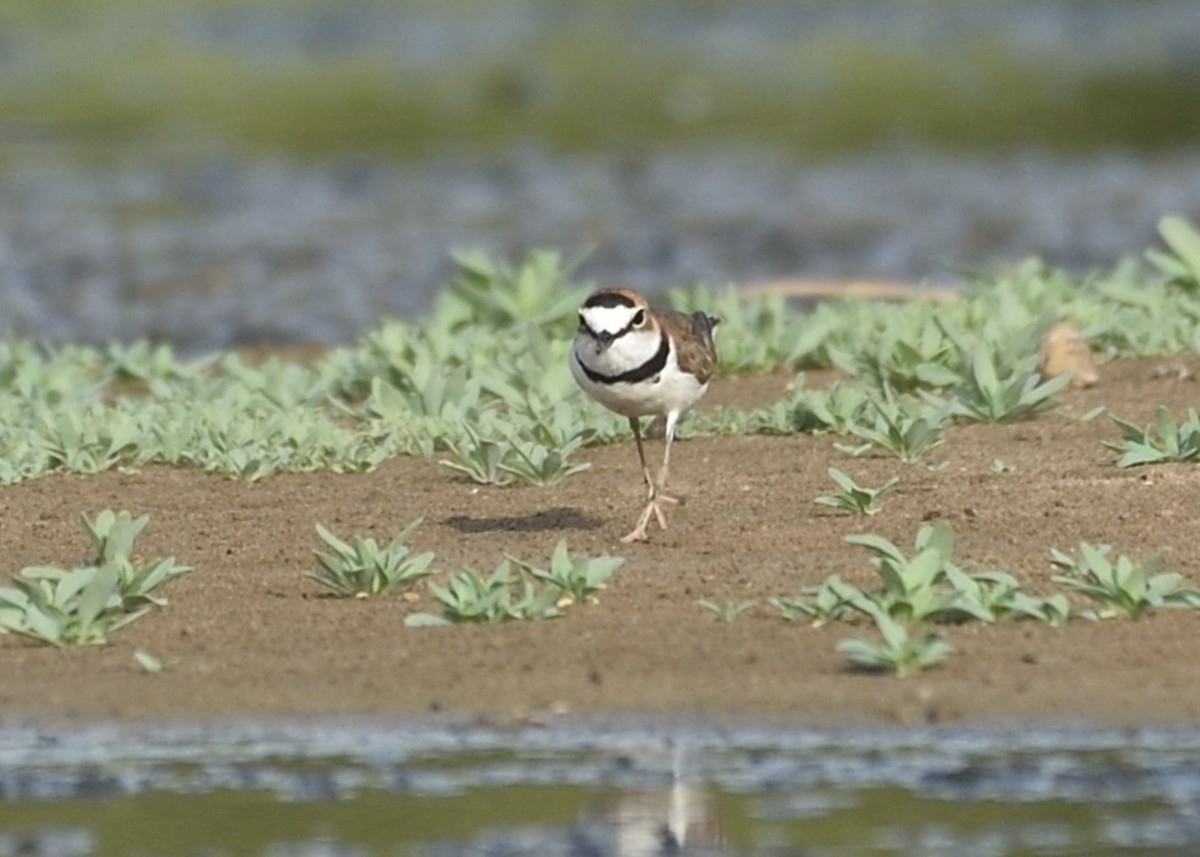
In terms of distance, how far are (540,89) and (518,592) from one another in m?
21.2

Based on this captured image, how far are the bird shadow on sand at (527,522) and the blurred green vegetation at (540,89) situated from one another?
48.3 ft

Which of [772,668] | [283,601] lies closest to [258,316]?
[283,601]

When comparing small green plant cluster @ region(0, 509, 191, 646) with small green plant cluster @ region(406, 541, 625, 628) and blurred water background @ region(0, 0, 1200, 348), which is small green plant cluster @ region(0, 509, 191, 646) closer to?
small green plant cluster @ region(406, 541, 625, 628)

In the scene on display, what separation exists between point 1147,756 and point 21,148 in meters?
19.1

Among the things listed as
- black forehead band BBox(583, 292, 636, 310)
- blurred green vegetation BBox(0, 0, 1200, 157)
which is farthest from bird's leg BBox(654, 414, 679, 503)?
blurred green vegetation BBox(0, 0, 1200, 157)

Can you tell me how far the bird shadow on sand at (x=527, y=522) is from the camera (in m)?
8.41

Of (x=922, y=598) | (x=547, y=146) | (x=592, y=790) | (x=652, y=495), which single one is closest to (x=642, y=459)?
(x=652, y=495)

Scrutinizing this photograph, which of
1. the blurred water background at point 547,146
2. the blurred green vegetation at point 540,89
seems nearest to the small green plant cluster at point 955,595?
the blurred water background at point 547,146

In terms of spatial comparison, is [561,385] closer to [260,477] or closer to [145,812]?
[260,477]

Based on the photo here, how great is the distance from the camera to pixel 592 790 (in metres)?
6.07

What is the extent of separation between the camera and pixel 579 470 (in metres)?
9.04

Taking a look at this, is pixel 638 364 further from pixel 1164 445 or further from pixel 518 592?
pixel 1164 445

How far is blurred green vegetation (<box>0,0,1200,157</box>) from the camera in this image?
80.0 ft

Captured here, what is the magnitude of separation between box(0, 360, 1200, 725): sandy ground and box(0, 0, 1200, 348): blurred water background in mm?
2487
